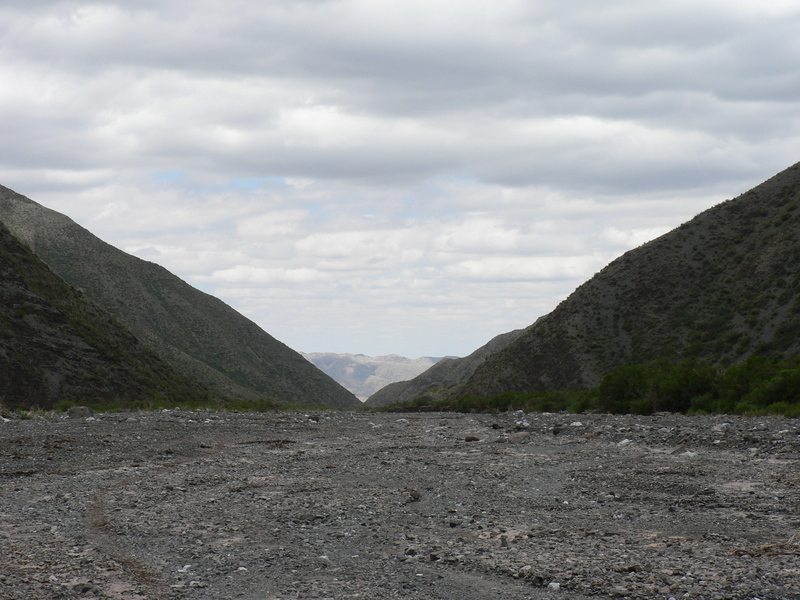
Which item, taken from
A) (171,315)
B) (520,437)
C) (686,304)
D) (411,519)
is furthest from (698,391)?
(171,315)

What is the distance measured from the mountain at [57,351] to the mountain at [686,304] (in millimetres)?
28928

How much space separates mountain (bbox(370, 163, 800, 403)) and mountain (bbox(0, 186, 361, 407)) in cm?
3558

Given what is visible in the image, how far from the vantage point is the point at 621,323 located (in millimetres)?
60062

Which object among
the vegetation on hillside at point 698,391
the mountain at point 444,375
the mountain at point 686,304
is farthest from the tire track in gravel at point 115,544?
the mountain at point 444,375

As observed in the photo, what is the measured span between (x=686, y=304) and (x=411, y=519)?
52836 mm

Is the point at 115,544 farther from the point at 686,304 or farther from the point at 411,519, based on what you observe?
the point at 686,304

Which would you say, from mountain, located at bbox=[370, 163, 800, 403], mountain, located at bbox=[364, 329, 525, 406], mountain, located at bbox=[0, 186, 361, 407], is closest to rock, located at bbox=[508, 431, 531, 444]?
mountain, located at bbox=[370, 163, 800, 403]

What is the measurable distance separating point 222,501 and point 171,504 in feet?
2.18

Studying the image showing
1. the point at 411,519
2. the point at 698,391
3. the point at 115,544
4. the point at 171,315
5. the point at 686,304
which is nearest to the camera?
the point at 115,544

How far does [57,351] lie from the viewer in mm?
41469

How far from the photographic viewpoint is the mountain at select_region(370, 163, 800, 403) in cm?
4859

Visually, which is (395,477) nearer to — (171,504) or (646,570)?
(171,504)

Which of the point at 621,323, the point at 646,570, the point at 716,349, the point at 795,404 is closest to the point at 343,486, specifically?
the point at 646,570

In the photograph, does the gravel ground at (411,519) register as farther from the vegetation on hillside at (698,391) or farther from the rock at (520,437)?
the vegetation on hillside at (698,391)
